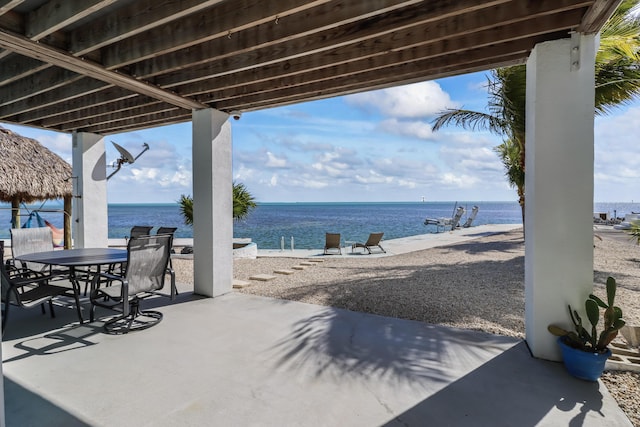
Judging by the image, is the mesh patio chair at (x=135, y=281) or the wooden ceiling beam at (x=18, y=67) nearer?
the mesh patio chair at (x=135, y=281)

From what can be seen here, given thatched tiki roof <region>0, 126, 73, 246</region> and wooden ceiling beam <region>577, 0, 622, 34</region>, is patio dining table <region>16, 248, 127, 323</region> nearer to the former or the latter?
thatched tiki roof <region>0, 126, 73, 246</region>

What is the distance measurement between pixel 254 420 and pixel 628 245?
502 inches

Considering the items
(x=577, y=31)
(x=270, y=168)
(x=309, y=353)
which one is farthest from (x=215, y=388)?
(x=270, y=168)

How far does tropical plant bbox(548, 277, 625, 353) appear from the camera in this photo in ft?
8.57

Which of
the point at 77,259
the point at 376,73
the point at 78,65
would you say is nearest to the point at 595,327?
the point at 376,73

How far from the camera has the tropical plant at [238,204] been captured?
36.4 feet

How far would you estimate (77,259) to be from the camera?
4117 mm

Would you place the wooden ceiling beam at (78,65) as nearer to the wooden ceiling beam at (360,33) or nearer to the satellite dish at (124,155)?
the wooden ceiling beam at (360,33)

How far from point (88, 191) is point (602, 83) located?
9900 mm

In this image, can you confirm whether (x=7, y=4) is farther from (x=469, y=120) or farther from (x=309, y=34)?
(x=469, y=120)

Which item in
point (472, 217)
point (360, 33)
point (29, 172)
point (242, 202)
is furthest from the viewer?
point (472, 217)

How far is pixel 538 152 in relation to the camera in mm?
3023

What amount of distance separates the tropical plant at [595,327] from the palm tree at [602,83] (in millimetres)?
2359

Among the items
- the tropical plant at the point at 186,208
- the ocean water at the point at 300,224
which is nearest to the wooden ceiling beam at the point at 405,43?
the ocean water at the point at 300,224
